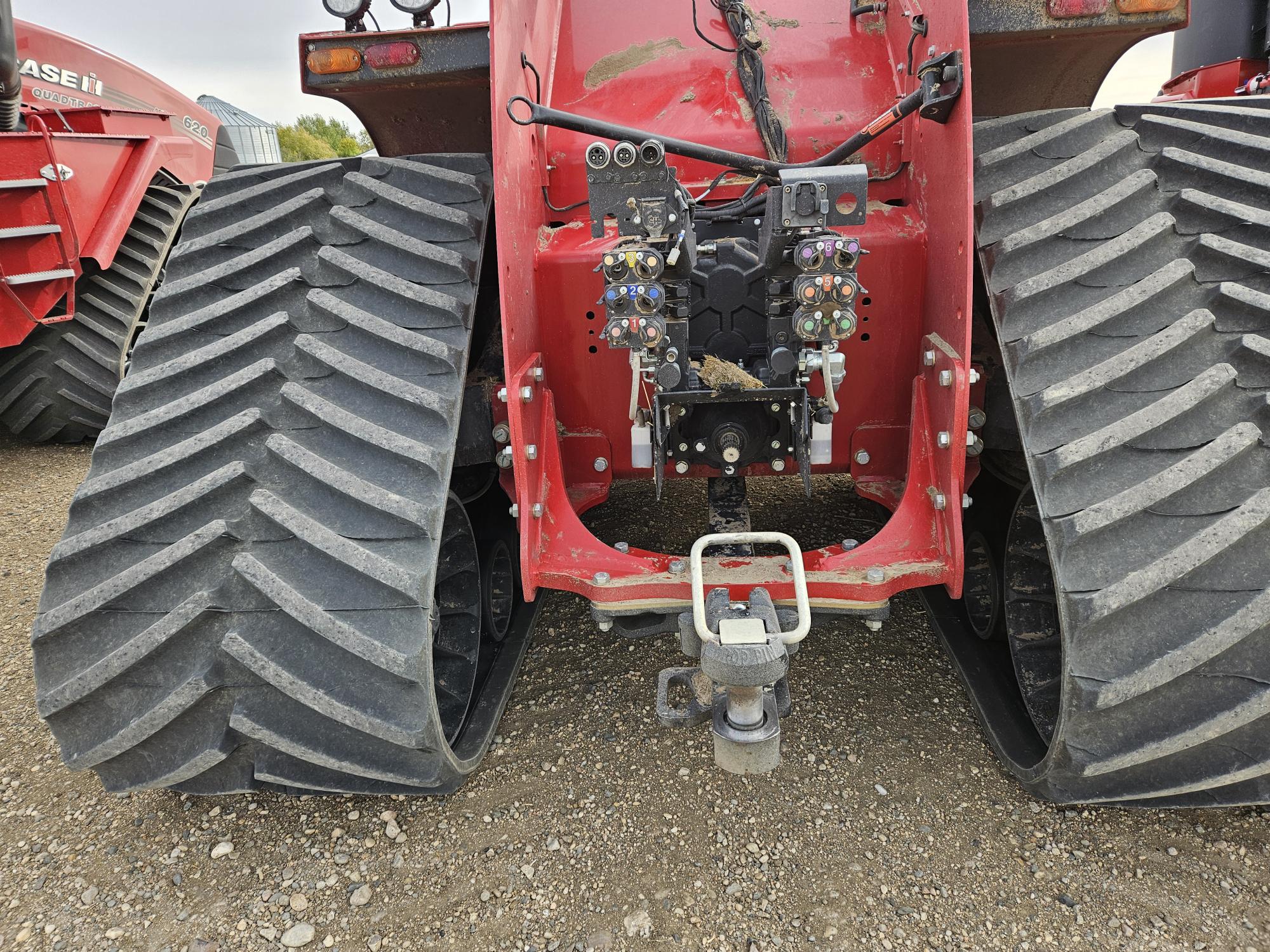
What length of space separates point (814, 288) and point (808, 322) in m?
0.08

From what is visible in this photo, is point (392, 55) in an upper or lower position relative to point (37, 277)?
upper

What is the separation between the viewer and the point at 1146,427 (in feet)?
5.31

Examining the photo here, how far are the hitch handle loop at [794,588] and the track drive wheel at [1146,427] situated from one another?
18.5 inches

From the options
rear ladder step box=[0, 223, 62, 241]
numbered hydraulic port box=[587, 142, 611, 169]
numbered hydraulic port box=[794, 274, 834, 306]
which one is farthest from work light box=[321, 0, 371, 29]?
rear ladder step box=[0, 223, 62, 241]

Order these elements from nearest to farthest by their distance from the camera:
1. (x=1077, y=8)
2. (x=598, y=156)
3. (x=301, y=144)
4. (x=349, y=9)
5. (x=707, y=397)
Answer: (x=598, y=156), (x=707, y=397), (x=1077, y=8), (x=349, y=9), (x=301, y=144)

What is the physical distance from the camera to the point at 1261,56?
4.76 meters

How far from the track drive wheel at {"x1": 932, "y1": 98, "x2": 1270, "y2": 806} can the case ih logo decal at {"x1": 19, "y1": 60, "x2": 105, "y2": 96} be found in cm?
711

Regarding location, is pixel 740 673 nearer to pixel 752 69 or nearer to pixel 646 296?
pixel 646 296

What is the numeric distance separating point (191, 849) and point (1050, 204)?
2600 millimetres

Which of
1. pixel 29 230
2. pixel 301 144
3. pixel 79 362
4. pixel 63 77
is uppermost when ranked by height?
pixel 301 144

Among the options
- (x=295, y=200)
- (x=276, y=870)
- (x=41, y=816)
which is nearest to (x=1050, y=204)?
(x=295, y=200)

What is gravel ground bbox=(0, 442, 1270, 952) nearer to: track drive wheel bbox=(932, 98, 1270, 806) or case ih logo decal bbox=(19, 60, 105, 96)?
track drive wheel bbox=(932, 98, 1270, 806)

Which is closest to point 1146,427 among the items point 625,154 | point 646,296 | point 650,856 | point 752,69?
point 646,296

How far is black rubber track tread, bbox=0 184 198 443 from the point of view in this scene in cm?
513
